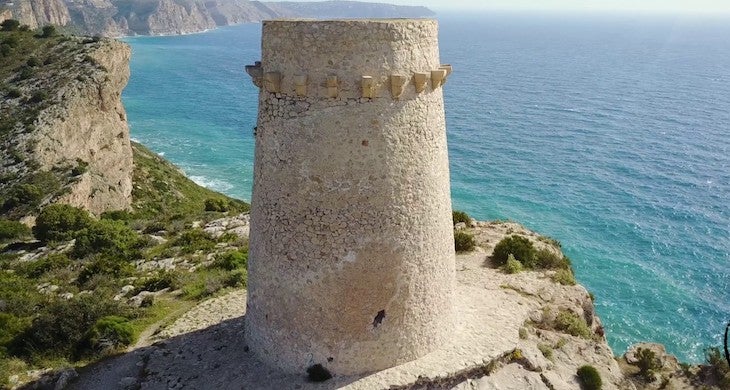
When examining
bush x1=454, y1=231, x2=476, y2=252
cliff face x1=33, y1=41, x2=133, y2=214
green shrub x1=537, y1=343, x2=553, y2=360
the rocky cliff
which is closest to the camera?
green shrub x1=537, y1=343, x2=553, y2=360

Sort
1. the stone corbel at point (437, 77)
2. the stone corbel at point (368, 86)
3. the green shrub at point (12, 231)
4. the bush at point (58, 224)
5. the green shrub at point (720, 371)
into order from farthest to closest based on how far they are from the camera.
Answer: the green shrub at point (12, 231) → the bush at point (58, 224) → the green shrub at point (720, 371) → the stone corbel at point (437, 77) → the stone corbel at point (368, 86)

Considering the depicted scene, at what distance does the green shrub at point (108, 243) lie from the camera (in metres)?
25.4

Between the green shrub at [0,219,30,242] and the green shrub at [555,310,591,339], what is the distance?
27.9 metres

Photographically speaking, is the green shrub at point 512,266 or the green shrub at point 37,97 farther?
the green shrub at point 37,97

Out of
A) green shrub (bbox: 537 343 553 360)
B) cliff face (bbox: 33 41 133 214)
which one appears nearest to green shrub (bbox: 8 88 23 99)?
cliff face (bbox: 33 41 133 214)

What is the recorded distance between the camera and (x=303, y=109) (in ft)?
38.6

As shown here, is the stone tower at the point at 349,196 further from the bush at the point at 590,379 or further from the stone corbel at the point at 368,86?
the bush at the point at 590,379

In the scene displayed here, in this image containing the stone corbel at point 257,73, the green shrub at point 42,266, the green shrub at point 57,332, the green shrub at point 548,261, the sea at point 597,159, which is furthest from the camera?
the sea at point 597,159

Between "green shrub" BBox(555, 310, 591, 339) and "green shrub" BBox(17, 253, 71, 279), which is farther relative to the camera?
"green shrub" BBox(17, 253, 71, 279)

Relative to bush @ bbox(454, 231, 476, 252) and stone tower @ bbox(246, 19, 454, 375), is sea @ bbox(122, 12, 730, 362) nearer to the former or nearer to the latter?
bush @ bbox(454, 231, 476, 252)

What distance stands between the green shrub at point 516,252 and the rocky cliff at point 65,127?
88.2ft

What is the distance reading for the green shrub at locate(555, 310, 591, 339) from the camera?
1791 cm

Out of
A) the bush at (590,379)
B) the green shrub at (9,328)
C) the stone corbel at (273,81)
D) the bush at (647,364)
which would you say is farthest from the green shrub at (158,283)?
the bush at (647,364)

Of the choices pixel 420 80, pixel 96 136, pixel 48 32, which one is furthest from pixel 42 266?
pixel 48 32
